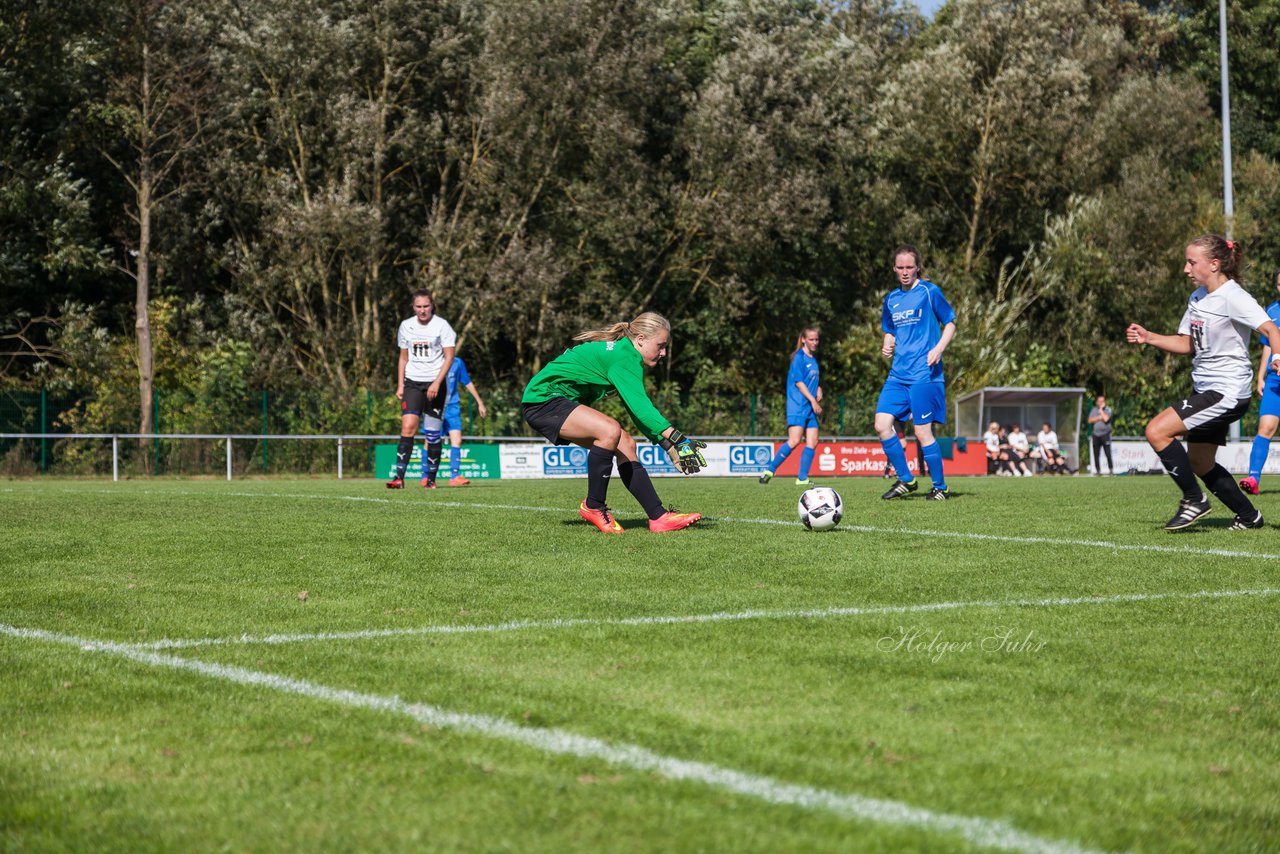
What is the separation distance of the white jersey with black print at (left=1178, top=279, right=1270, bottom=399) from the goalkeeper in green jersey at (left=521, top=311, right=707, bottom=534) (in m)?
3.60

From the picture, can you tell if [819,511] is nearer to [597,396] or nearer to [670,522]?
[670,522]

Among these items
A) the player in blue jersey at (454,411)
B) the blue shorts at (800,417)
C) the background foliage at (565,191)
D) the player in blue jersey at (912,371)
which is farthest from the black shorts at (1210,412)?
the background foliage at (565,191)

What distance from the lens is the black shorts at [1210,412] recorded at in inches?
357

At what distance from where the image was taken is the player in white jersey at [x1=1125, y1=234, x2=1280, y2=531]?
9.08 m

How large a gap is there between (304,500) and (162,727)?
9.94 meters

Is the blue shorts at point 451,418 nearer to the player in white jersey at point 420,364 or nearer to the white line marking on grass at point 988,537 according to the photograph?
the player in white jersey at point 420,364

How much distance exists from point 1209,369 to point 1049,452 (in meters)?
24.6

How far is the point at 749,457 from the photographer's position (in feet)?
96.2

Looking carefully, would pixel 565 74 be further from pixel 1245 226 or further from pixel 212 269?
pixel 1245 226

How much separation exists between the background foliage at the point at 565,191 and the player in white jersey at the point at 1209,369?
2323 centimetres

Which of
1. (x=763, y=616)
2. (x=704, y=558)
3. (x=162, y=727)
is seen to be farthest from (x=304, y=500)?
(x=162, y=727)

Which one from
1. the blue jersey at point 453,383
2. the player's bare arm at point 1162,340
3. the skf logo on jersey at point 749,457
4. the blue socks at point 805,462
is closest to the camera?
the player's bare arm at point 1162,340

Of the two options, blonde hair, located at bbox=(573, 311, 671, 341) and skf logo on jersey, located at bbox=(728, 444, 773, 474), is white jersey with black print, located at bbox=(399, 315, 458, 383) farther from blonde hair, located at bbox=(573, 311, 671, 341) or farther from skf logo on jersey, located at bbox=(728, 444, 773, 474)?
skf logo on jersey, located at bbox=(728, 444, 773, 474)

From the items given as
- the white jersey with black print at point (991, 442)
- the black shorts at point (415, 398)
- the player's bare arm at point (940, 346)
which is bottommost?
the white jersey with black print at point (991, 442)
